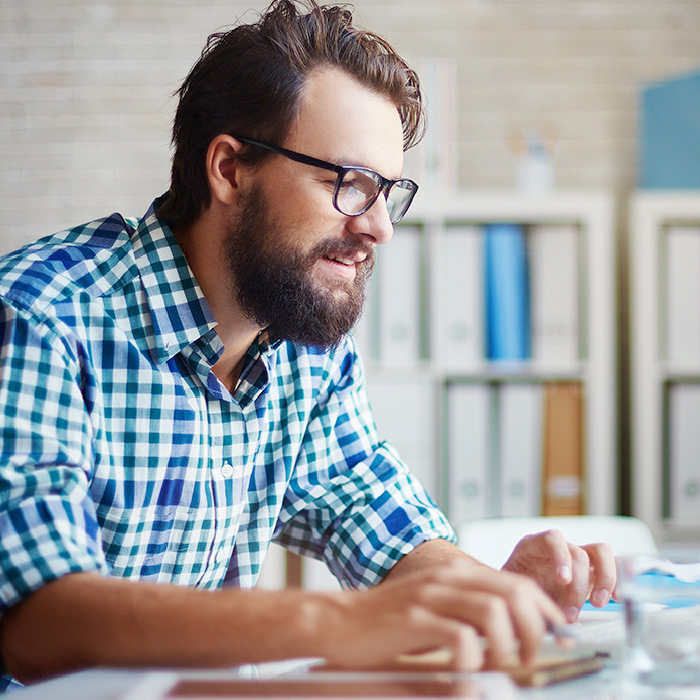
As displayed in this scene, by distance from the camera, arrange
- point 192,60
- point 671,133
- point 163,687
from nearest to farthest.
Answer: point 163,687 < point 671,133 < point 192,60

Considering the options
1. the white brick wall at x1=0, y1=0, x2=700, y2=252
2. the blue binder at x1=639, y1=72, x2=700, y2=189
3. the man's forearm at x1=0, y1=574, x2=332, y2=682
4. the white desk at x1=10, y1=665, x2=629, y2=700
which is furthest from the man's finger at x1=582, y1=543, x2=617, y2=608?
the white brick wall at x1=0, y1=0, x2=700, y2=252

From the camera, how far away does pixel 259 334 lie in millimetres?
1116

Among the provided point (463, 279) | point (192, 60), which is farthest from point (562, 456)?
point (192, 60)

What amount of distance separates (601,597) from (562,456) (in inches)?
57.3

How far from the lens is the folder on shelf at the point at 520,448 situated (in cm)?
230

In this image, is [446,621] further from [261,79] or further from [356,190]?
[261,79]

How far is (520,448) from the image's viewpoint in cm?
230

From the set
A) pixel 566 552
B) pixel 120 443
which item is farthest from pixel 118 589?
pixel 566 552

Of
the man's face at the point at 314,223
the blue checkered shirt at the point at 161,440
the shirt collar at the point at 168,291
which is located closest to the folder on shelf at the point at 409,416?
the blue checkered shirt at the point at 161,440

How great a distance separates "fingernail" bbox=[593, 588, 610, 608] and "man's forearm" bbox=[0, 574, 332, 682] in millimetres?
416

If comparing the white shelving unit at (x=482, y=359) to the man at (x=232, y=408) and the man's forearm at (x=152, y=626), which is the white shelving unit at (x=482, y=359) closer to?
the man at (x=232, y=408)

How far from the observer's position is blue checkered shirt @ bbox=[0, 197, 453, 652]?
749 mm

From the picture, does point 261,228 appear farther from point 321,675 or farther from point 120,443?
point 321,675

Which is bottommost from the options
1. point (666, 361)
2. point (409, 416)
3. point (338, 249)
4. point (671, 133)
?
point (409, 416)
